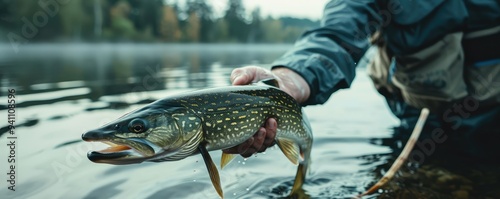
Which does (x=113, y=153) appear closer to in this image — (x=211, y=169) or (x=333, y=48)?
→ (x=211, y=169)

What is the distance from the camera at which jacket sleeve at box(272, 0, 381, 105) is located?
2824 millimetres

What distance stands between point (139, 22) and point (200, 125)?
56.6 meters

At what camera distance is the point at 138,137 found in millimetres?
1808

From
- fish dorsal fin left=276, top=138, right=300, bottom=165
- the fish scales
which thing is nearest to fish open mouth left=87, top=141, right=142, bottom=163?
the fish scales

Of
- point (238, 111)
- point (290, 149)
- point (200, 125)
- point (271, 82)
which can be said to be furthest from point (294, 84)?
point (200, 125)

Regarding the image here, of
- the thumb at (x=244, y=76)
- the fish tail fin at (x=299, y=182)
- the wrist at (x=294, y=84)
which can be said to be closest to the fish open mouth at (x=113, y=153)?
the thumb at (x=244, y=76)

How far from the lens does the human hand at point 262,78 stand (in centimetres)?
236

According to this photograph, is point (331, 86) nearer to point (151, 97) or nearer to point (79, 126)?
point (79, 126)

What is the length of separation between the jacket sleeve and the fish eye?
1218 millimetres

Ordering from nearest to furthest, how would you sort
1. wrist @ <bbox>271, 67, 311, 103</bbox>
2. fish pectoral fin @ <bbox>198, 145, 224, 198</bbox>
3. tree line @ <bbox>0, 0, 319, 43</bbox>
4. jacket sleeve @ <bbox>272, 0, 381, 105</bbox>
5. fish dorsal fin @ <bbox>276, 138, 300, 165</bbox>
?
fish pectoral fin @ <bbox>198, 145, 224, 198</bbox> < fish dorsal fin @ <bbox>276, 138, 300, 165</bbox> < wrist @ <bbox>271, 67, 311, 103</bbox> < jacket sleeve @ <bbox>272, 0, 381, 105</bbox> < tree line @ <bbox>0, 0, 319, 43</bbox>

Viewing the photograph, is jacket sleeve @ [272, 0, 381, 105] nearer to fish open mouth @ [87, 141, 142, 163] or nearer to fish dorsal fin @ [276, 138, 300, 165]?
fish dorsal fin @ [276, 138, 300, 165]

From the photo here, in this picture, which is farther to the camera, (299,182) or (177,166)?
(177,166)

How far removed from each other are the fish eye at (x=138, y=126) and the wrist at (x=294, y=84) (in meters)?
1.08

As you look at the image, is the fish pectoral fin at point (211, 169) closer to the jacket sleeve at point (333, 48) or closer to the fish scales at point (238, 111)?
the fish scales at point (238, 111)
